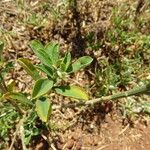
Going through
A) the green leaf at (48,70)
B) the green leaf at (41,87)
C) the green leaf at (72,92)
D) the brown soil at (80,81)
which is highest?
the green leaf at (48,70)

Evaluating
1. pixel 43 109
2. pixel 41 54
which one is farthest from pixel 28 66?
pixel 43 109

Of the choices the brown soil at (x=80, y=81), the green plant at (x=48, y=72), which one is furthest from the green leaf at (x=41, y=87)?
the brown soil at (x=80, y=81)

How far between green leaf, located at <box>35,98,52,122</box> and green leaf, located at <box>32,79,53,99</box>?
5cm

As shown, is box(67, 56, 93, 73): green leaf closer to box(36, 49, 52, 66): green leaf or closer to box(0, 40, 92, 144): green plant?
box(0, 40, 92, 144): green plant

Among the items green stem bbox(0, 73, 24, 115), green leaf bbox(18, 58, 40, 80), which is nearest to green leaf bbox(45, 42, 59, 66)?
green leaf bbox(18, 58, 40, 80)

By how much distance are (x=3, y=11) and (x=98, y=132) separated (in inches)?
44.0

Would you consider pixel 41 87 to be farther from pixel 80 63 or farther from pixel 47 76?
pixel 80 63

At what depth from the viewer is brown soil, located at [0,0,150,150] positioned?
257 centimetres

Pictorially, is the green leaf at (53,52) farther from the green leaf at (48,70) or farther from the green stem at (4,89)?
the green stem at (4,89)

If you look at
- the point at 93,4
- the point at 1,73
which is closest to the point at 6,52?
the point at 1,73

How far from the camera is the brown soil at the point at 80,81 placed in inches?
101

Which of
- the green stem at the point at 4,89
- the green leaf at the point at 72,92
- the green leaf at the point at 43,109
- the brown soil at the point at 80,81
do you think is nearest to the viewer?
the green leaf at the point at 43,109

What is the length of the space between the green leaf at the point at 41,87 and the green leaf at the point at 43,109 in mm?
54

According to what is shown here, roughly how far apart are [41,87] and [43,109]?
0.11 metres
